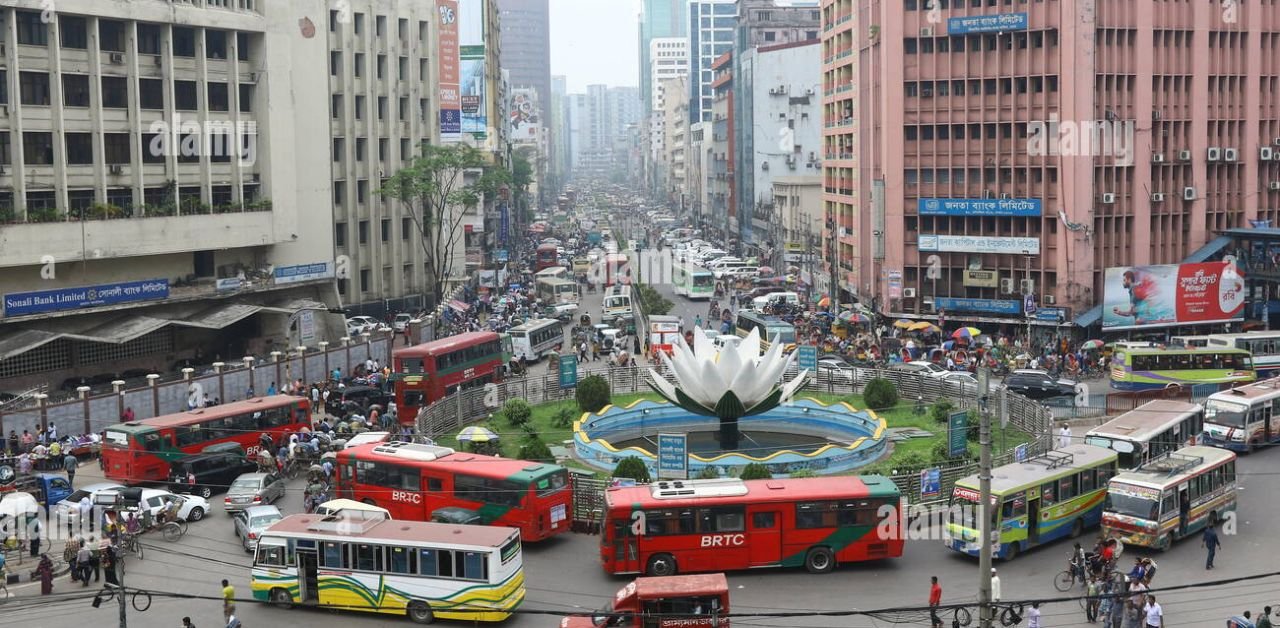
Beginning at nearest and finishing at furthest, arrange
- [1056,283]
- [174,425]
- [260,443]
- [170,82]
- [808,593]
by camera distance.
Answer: [808,593] → [174,425] → [260,443] → [170,82] → [1056,283]

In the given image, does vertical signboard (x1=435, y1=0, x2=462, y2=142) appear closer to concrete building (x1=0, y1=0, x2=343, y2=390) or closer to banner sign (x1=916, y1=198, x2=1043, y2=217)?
concrete building (x1=0, y1=0, x2=343, y2=390)

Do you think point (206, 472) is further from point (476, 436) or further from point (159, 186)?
point (159, 186)

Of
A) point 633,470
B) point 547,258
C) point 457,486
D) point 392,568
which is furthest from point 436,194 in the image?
point 392,568

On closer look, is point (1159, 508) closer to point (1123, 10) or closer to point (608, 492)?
point (608, 492)

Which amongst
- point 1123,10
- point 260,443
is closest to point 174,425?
point 260,443

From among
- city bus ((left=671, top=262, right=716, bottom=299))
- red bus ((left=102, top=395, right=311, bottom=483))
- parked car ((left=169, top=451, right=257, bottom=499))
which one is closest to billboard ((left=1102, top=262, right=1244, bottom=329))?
city bus ((left=671, top=262, right=716, bottom=299))

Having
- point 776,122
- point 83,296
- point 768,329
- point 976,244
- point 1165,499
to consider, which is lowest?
point 1165,499
